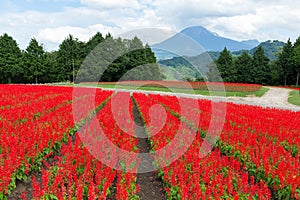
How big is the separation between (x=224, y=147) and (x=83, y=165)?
3949 millimetres

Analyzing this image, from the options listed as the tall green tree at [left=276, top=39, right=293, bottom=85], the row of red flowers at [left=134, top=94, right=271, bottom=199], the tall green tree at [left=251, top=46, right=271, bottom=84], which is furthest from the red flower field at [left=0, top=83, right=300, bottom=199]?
the tall green tree at [left=276, top=39, right=293, bottom=85]

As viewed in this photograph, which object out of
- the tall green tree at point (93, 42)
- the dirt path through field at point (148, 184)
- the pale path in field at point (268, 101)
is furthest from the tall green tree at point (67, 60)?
the dirt path through field at point (148, 184)

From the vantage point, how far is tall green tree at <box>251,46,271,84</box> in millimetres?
49906

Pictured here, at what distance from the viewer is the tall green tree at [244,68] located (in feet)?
166

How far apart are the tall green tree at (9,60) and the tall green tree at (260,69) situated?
3963 cm

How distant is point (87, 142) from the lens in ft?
23.1

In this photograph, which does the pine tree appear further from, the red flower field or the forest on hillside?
the red flower field

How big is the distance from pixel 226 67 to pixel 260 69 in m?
5.94

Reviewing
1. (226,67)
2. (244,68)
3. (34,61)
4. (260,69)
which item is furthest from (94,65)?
(260,69)

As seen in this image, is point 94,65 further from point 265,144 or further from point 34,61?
point 265,144

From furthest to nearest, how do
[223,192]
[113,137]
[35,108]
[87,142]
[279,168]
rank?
[35,108], [113,137], [87,142], [279,168], [223,192]

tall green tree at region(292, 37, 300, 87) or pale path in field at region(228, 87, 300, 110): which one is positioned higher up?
tall green tree at region(292, 37, 300, 87)

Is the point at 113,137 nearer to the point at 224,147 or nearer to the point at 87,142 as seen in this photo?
the point at 87,142

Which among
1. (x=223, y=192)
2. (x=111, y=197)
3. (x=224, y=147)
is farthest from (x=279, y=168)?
(x=111, y=197)
